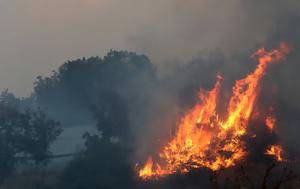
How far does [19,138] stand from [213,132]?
20.4m

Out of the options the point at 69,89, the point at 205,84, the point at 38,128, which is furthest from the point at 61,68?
the point at 205,84

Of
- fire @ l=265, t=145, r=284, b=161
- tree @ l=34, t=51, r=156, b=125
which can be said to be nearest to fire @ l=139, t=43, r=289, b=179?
fire @ l=265, t=145, r=284, b=161

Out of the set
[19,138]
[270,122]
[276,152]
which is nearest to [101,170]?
[19,138]

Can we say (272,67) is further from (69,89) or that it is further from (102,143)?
(69,89)

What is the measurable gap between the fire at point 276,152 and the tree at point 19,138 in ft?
75.1

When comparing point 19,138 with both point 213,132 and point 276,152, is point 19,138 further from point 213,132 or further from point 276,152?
point 276,152

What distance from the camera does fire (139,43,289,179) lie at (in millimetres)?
35625

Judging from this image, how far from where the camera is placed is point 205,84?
148 feet

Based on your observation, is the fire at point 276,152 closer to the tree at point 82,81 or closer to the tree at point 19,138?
the tree at point 19,138

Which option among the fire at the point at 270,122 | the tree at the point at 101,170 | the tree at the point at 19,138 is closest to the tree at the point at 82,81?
the tree at the point at 19,138

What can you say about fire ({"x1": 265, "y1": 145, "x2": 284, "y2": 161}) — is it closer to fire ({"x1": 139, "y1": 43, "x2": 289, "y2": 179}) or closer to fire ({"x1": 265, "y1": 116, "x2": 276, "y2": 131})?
fire ({"x1": 265, "y1": 116, "x2": 276, "y2": 131})

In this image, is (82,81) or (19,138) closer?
(19,138)

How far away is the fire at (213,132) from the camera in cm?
3562

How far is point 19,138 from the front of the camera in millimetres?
46875
